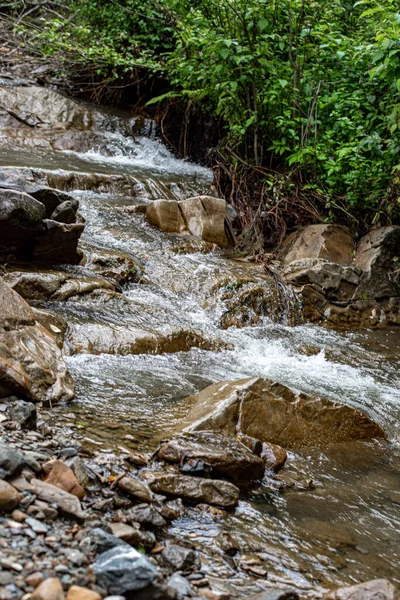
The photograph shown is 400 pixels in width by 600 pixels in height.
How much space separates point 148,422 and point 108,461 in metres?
0.72

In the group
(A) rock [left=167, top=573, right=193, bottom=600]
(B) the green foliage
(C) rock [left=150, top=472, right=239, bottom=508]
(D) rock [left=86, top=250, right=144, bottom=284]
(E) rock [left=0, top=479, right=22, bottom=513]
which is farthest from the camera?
(B) the green foliage

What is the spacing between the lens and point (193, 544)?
2.55 metres

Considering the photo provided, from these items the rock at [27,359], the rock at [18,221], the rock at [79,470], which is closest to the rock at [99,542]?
the rock at [79,470]

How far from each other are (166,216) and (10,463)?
619 centimetres

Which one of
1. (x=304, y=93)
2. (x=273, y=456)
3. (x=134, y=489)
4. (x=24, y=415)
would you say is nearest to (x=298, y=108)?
(x=304, y=93)

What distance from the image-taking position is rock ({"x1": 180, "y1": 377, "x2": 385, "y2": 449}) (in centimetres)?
376

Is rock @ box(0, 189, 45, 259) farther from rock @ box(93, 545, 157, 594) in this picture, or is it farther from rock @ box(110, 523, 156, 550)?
rock @ box(93, 545, 157, 594)

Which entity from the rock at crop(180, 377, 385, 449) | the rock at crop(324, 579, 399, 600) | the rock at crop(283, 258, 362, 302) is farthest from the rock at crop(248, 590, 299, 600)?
the rock at crop(283, 258, 362, 302)

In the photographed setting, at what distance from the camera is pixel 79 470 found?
2.67 metres

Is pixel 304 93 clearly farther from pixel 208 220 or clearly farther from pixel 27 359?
pixel 27 359

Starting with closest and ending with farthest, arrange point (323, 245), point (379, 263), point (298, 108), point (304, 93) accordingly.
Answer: point (379, 263) < point (323, 245) < point (298, 108) < point (304, 93)

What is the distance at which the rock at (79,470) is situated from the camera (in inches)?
104

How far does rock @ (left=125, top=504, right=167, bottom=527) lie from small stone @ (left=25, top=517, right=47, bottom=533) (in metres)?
0.45

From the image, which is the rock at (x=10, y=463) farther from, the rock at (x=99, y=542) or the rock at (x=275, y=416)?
the rock at (x=275, y=416)
